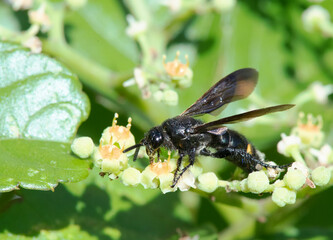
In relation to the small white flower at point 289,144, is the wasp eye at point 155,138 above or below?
below

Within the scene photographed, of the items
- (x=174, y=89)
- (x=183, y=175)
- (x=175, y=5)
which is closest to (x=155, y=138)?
(x=183, y=175)

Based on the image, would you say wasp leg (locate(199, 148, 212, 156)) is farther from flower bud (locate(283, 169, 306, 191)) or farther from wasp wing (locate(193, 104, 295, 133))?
flower bud (locate(283, 169, 306, 191))

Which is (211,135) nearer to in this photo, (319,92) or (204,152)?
(204,152)

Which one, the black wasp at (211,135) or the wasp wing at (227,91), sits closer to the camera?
the black wasp at (211,135)

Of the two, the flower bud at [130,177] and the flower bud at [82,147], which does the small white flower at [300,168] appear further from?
the flower bud at [82,147]

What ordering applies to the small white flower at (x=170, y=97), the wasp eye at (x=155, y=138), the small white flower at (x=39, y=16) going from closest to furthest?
Answer: the wasp eye at (x=155, y=138) < the small white flower at (x=170, y=97) < the small white flower at (x=39, y=16)

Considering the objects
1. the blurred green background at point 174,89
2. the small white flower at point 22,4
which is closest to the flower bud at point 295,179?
the blurred green background at point 174,89

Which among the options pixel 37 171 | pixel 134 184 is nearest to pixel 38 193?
pixel 37 171

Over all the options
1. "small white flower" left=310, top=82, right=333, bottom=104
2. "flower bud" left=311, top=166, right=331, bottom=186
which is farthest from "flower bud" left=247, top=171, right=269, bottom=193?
"small white flower" left=310, top=82, right=333, bottom=104
